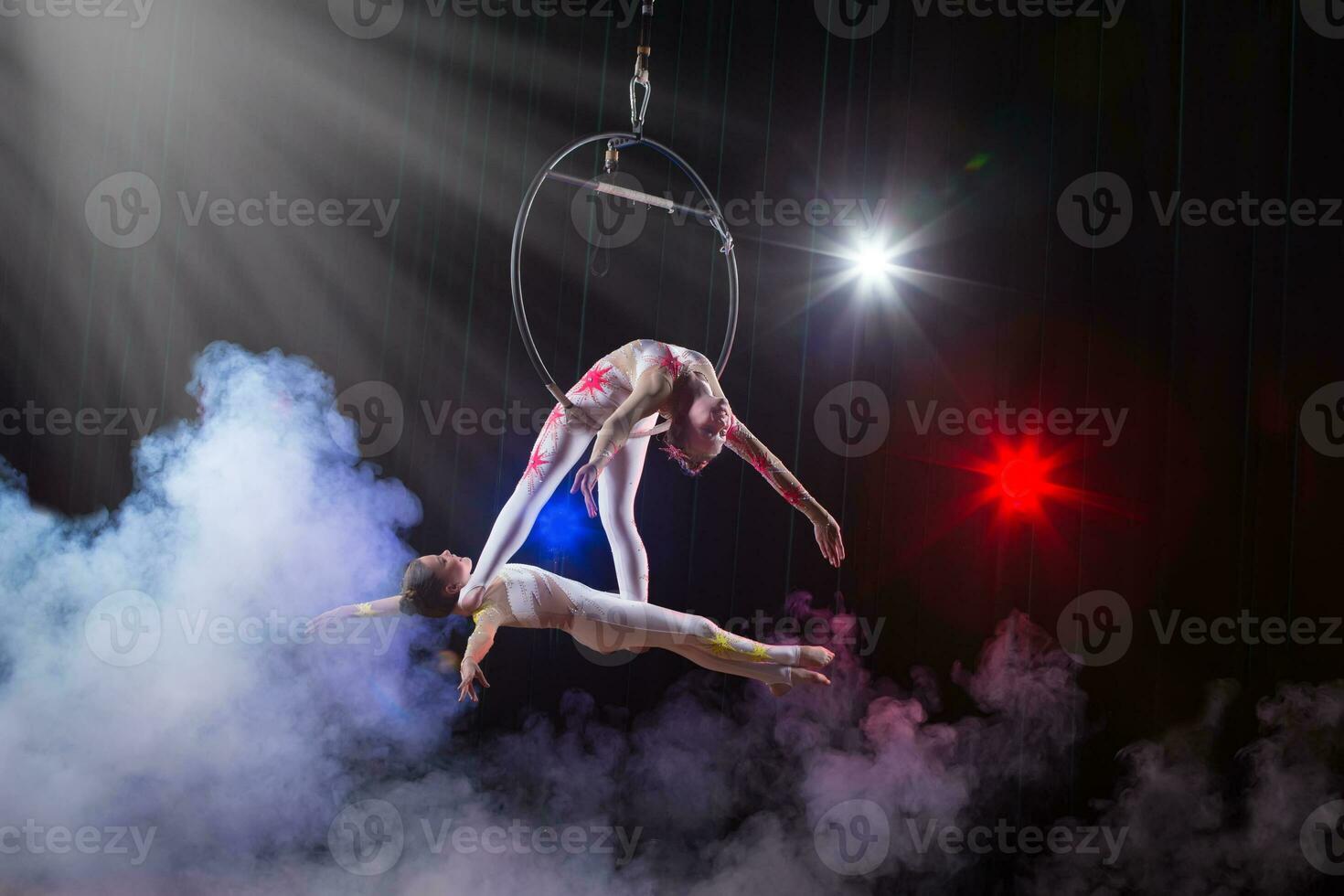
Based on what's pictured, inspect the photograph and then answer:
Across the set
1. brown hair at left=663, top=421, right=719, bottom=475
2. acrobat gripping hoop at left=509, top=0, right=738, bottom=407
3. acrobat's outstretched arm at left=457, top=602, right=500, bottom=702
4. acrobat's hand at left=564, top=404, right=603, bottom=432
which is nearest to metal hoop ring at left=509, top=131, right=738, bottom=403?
acrobat gripping hoop at left=509, top=0, right=738, bottom=407

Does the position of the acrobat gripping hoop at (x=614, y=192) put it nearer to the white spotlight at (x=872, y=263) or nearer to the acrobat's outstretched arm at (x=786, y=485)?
the acrobat's outstretched arm at (x=786, y=485)

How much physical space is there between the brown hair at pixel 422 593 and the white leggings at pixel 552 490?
0.30 feet

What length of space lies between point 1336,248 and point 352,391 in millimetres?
3683

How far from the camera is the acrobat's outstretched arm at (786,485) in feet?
10.9

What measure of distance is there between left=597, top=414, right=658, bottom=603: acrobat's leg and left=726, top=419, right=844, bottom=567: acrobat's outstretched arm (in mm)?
289

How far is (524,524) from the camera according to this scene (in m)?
3.42

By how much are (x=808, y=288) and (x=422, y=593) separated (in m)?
1.86

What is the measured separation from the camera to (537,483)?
3.40 m

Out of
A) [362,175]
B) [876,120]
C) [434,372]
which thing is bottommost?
[434,372]

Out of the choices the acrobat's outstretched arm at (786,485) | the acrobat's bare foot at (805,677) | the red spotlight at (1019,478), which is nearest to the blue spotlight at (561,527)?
the acrobat's outstretched arm at (786,485)

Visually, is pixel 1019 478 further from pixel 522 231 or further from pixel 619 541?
pixel 522 231

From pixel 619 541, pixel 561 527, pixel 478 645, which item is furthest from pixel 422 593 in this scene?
pixel 561 527

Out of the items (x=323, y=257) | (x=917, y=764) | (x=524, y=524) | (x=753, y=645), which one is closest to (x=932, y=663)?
(x=917, y=764)

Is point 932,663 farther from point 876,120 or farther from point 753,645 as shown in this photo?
point 876,120
